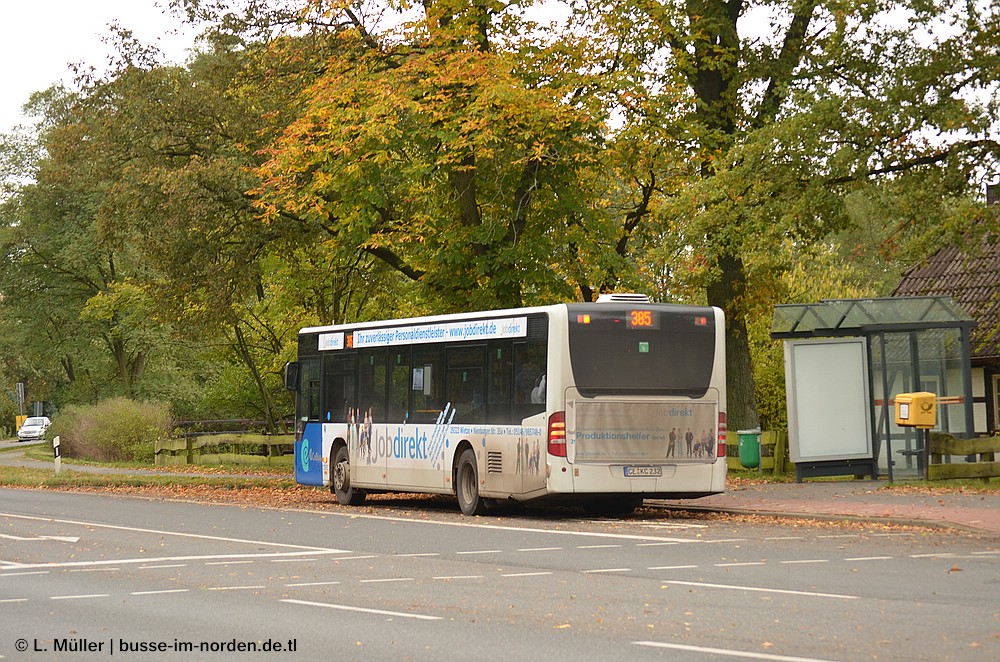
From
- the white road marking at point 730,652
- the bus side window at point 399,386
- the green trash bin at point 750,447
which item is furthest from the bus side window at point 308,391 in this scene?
the white road marking at point 730,652

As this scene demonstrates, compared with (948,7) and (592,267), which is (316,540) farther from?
(948,7)

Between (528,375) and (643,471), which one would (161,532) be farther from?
(643,471)

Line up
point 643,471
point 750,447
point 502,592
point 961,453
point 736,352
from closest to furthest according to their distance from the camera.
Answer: point 502,592
point 643,471
point 961,453
point 750,447
point 736,352

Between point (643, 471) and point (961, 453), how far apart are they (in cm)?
630

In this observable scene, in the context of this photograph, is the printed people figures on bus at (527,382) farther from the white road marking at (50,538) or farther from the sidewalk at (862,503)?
the white road marking at (50,538)

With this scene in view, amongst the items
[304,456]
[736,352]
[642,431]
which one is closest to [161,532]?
[642,431]

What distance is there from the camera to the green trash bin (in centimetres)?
3000

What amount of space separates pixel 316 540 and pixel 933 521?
7.63m

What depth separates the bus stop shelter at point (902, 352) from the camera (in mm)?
25562

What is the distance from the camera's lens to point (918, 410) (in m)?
23.5

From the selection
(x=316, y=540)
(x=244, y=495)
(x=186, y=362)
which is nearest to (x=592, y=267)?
(x=244, y=495)

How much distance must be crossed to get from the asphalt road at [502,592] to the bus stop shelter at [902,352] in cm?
672

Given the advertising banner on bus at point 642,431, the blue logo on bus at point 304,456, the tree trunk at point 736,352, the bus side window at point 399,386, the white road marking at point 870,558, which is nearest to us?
the white road marking at point 870,558

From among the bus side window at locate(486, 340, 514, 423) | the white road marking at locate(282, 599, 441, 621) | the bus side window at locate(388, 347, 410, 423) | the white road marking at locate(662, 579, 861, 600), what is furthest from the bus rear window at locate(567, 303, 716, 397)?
the white road marking at locate(282, 599, 441, 621)
